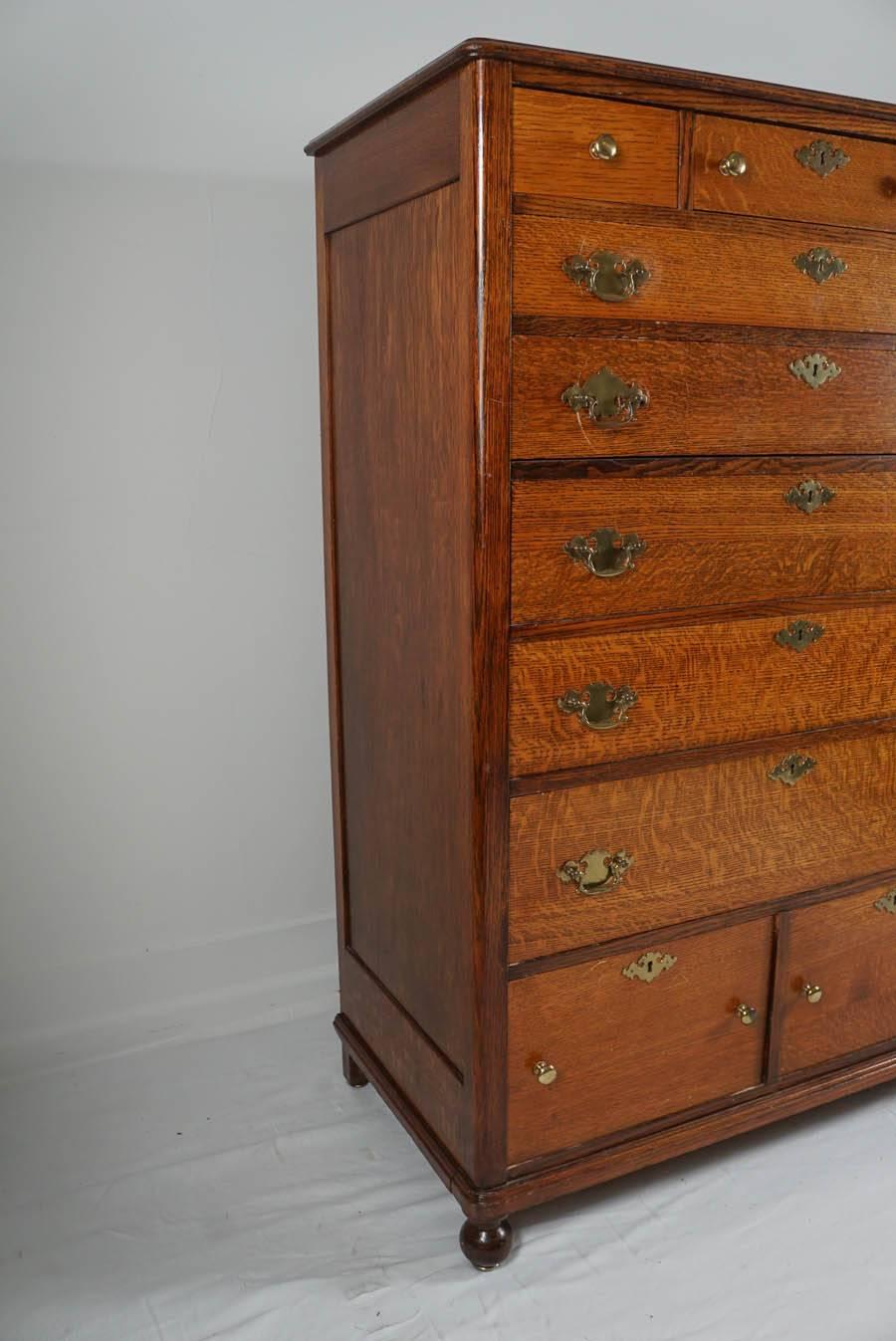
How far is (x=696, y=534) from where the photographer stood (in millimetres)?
1645

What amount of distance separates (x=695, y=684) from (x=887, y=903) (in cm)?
61

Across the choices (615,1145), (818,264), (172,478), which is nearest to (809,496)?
(818,264)

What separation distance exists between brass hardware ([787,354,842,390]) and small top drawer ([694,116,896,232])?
0.61ft

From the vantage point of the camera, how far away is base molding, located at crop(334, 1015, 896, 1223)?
67.9 inches

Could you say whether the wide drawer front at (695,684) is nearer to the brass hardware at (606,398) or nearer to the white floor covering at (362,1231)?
the brass hardware at (606,398)

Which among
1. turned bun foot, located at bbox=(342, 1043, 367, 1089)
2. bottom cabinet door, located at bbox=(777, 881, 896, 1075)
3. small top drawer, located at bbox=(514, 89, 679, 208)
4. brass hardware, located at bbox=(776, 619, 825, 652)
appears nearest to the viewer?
small top drawer, located at bbox=(514, 89, 679, 208)

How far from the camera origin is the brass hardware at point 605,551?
1.56m

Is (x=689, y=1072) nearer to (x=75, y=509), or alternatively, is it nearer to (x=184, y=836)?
(x=184, y=836)

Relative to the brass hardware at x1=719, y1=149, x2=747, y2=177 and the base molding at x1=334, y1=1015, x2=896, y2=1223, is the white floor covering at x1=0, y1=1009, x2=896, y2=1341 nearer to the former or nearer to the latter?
the base molding at x1=334, y1=1015, x2=896, y2=1223

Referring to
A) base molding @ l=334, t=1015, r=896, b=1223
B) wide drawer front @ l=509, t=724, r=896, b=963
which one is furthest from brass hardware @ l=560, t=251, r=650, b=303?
base molding @ l=334, t=1015, r=896, b=1223

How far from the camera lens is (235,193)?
211 cm

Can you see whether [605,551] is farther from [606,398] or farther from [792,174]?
[792,174]

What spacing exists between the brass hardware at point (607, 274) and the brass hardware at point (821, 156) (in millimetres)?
307

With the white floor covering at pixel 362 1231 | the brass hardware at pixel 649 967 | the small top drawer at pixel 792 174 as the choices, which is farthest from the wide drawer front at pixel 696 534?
the white floor covering at pixel 362 1231
